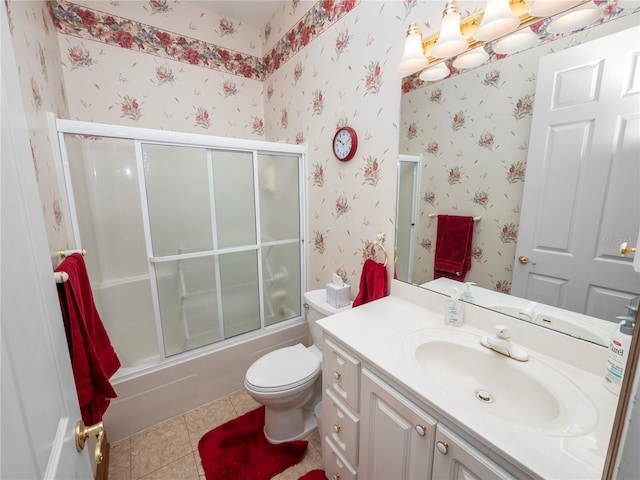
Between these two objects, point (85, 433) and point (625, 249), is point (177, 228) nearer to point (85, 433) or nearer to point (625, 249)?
point (85, 433)

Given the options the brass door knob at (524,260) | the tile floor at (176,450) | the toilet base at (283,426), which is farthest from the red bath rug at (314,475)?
the brass door knob at (524,260)

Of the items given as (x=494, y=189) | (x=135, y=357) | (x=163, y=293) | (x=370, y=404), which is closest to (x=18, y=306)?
(x=370, y=404)

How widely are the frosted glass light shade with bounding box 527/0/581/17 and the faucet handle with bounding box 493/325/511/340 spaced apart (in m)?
1.05

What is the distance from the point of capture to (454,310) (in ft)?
3.72

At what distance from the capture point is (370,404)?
981 mm

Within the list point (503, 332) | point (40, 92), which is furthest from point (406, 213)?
point (40, 92)

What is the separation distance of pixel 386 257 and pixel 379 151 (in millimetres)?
575

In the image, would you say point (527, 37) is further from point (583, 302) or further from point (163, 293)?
point (163, 293)

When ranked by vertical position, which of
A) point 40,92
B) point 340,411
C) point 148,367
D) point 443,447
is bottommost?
point 148,367

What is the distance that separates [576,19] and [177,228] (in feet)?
6.64

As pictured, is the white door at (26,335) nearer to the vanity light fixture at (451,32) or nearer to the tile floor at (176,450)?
the tile floor at (176,450)

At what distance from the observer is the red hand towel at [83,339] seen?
3.03ft

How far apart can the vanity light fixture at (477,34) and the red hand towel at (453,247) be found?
2.06ft

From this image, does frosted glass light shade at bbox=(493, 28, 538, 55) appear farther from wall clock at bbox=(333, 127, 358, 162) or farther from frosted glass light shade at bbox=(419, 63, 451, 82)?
wall clock at bbox=(333, 127, 358, 162)
